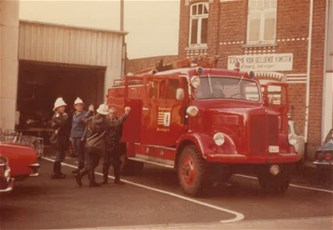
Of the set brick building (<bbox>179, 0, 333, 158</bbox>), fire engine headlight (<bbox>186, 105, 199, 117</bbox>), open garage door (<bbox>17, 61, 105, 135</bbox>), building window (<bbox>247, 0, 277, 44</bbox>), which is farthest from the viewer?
open garage door (<bbox>17, 61, 105, 135</bbox>)

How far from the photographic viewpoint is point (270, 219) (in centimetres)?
816

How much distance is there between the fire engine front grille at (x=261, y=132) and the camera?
32.1ft

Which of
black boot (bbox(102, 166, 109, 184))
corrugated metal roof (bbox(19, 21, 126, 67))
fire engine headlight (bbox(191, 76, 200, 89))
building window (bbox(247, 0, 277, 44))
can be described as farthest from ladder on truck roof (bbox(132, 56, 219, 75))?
building window (bbox(247, 0, 277, 44))

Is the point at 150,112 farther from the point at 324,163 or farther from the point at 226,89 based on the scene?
the point at 324,163

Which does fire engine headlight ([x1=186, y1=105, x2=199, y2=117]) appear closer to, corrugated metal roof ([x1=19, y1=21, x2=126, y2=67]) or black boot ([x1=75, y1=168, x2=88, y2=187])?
black boot ([x1=75, y1=168, x2=88, y2=187])

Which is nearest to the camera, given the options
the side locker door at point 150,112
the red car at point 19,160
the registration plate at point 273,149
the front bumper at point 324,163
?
the red car at point 19,160

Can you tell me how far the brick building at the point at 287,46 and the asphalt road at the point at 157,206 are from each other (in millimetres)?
5877

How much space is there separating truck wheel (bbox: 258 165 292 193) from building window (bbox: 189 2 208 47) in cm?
982

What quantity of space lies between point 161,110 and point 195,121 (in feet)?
3.40

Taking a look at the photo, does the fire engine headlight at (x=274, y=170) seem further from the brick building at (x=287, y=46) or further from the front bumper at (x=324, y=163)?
the brick building at (x=287, y=46)

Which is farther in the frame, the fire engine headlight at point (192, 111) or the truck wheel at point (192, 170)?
the fire engine headlight at point (192, 111)

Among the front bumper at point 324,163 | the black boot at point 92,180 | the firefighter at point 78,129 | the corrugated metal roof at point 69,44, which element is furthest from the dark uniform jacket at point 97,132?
the corrugated metal roof at point 69,44

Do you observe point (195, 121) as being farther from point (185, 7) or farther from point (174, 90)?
point (185, 7)

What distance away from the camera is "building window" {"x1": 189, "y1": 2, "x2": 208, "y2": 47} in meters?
20.2
